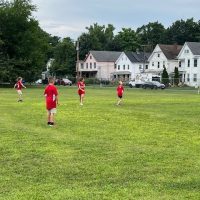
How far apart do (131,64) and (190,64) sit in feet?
68.0

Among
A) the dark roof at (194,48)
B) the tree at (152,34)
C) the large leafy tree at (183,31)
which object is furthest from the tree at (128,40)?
the dark roof at (194,48)

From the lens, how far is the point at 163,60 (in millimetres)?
107500

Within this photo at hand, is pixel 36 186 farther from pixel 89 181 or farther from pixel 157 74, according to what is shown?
pixel 157 74

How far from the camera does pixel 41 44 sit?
Answer: 270ft

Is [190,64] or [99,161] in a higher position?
[190,64]

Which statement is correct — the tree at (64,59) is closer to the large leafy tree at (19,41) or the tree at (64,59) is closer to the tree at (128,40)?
the tree at (128,40)

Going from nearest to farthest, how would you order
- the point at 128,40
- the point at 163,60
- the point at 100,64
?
1. the point at 163,60
2. the point at 100,64
3. the point at 128,40

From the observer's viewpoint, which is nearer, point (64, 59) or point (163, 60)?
point (163, 60)

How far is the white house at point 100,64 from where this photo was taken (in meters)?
127

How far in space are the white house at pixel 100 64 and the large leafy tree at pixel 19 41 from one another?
45843 millimetres

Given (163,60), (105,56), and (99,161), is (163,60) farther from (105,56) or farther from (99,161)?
(99,161)

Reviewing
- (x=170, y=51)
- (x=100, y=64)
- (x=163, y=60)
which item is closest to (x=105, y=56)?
(x=100, y=64)

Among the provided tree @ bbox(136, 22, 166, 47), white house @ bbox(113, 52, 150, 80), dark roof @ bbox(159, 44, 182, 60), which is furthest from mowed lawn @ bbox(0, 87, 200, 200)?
tree @ bbox(136, 22, 166, 47)

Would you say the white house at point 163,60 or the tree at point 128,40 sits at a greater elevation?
the tree at point 128,40
